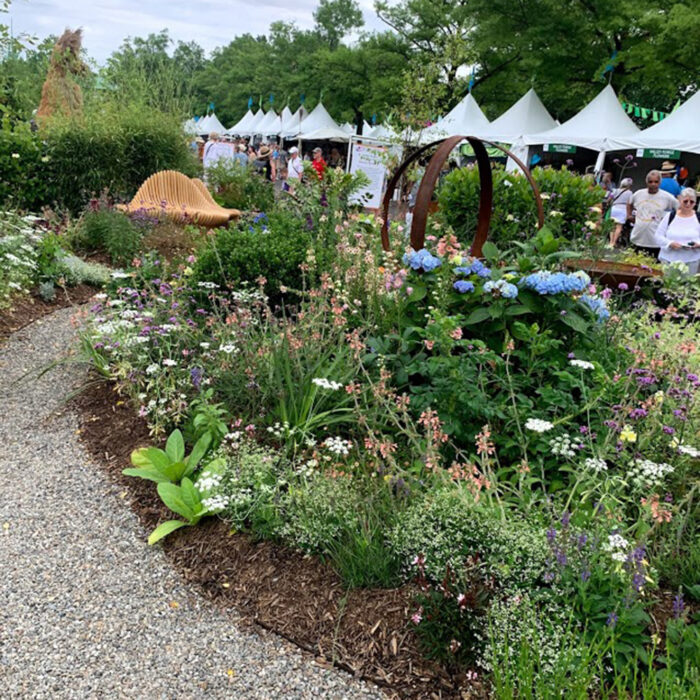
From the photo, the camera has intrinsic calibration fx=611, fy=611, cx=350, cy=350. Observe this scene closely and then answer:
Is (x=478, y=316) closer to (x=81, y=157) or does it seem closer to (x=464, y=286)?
(x=464, y=286)

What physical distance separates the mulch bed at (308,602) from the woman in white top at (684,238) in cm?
609

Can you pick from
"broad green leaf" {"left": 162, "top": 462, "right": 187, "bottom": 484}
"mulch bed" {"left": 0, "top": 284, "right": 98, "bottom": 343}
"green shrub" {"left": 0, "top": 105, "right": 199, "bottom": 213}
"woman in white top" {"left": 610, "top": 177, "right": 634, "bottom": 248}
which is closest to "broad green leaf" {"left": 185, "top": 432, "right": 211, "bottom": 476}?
"broad green leaf" {"left": 162, "top": 462, "right": 187, "bottom": 484}

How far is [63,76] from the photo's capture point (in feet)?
37.0

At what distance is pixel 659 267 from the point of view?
643 centimetres

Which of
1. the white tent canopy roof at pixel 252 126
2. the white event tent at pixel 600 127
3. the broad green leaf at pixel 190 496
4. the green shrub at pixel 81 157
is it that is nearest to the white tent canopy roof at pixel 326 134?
the white tent canopy roof at pixel 252 126

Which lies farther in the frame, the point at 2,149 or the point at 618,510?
the point at 2,149

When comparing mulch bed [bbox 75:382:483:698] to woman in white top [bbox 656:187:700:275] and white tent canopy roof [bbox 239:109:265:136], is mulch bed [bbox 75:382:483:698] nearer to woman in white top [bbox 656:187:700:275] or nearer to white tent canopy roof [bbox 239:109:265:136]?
woman in white top [bbox 656:187:700:275]

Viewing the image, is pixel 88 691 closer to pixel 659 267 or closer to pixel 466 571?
pixel 466 571

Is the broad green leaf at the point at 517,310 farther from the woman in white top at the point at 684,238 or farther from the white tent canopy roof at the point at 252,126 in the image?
the white tent canopy roof at the point at 252,126

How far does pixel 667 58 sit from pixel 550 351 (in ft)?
55.9

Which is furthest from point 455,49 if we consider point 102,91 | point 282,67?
point 282,67

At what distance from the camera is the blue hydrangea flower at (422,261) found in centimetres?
367

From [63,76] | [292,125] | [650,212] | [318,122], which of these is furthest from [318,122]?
[650,212]

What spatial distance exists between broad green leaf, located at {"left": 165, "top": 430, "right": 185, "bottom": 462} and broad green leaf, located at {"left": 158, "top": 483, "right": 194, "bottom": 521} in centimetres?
26
